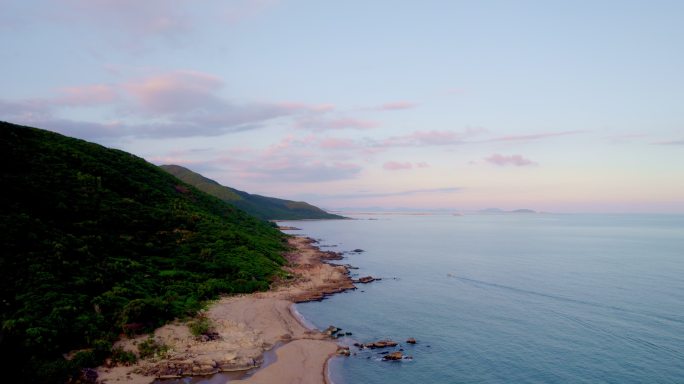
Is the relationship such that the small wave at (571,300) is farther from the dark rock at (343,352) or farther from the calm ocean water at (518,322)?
the dark rock at (343,352)

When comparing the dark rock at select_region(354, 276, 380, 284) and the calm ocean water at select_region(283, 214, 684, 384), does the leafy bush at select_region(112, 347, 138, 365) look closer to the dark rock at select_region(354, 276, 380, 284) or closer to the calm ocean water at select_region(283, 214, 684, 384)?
the calm ocean water at select_region(283, 214, 684, 384)

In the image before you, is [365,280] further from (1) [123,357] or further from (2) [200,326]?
(1) [123,357]

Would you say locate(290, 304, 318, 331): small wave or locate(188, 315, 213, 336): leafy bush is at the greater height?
locate(188, 315, 213, 336): leafy bush

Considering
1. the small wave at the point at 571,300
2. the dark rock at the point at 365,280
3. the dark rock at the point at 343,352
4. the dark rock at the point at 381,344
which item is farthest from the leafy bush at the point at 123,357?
the small wave at the point at 571,300

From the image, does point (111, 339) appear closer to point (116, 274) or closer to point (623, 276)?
point (116, 274)

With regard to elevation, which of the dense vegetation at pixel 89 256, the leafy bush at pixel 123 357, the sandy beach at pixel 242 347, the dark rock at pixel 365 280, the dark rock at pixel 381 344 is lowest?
the dark rock at pixel 365 280

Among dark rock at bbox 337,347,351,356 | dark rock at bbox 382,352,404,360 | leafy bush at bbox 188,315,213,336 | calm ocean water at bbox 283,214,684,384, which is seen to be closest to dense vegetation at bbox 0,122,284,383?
leafy bush at bbox 188,315,213,336
